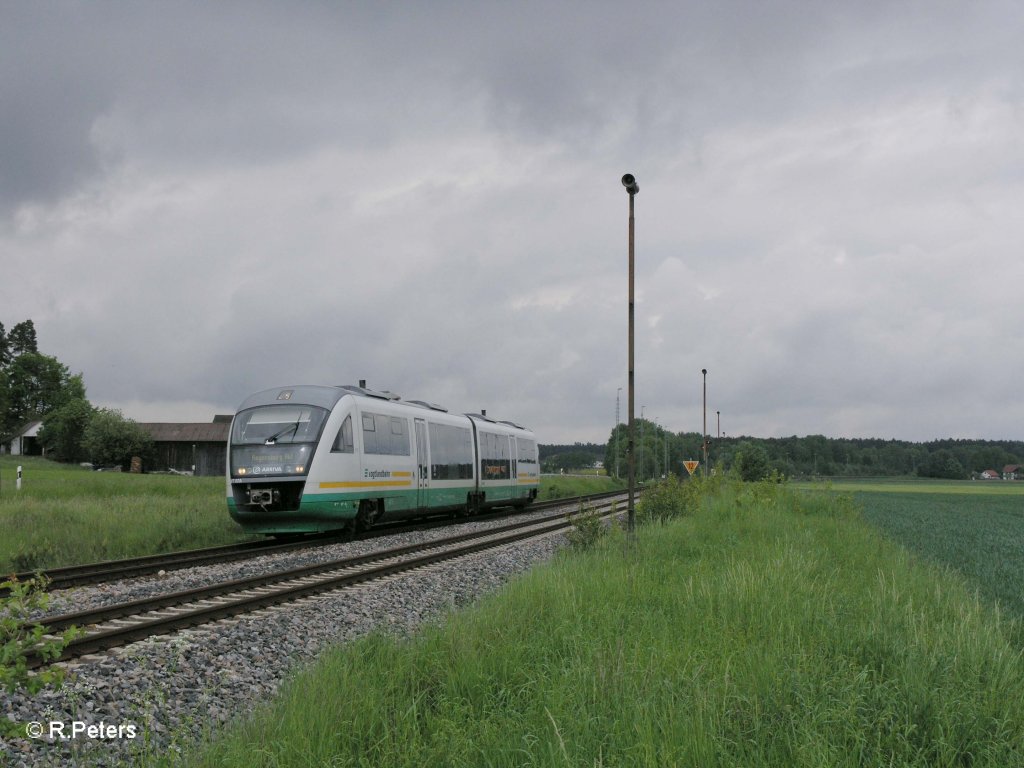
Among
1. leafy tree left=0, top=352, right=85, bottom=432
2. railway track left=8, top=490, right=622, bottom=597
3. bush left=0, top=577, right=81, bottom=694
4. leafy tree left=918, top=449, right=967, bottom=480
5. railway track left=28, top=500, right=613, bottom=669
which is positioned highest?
leafy tree left=0, top=352, right=85, bottom=432

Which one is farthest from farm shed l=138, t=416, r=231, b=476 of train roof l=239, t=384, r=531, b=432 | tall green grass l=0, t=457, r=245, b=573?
train roof l=239, t=384, r=531, b=432

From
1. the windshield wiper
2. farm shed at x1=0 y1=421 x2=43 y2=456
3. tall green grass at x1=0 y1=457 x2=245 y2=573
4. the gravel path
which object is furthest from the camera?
farm shed at x1=0 y1=421 x2=43 y2=456

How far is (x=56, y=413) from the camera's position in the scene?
277 feet

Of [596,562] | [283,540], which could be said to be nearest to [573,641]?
[596,562]

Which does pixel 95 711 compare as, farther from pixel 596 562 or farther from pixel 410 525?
pixel 410 525

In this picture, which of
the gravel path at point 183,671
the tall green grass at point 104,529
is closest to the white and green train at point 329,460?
the tall green grass at point 104,529

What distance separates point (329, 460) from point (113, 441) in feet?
203

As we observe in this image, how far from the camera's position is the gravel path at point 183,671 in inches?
205

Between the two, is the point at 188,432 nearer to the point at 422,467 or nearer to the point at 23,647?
the point at 422,467

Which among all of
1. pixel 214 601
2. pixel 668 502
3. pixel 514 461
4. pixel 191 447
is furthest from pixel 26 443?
pixel 214 601

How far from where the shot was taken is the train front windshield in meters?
17.1

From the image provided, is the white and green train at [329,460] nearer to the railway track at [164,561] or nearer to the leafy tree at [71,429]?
the railway track at [164,561]

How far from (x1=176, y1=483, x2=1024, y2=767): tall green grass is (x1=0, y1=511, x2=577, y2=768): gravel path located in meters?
0.81

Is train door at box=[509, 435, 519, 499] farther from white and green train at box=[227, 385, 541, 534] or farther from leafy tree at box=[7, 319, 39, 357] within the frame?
leafy tree at box=[7, 319, 39, 357]
